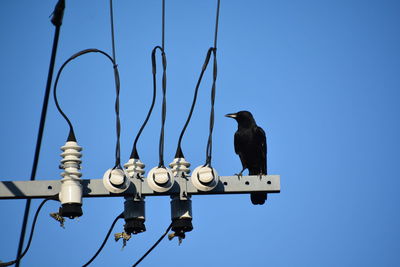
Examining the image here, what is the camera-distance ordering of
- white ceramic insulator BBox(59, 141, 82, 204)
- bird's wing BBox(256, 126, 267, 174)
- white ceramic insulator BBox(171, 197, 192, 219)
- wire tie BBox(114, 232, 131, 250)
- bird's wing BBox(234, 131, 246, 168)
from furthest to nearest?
bird's wing BBox(234, 131, 246, 168), bird's wing BBox(256, 126, 267, 174), wire tie BBox(114, 232, 131, 250), white ceramic insulator BBox(171, 197, 192, 219), white ceramic insulator BBox(59, 141, 82, 204)

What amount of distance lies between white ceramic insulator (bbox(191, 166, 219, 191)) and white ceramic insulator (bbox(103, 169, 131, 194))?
50cm

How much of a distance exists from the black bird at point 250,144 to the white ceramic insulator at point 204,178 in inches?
200

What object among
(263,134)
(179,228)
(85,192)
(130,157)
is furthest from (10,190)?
(263,134)

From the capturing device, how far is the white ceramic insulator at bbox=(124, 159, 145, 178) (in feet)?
17.8

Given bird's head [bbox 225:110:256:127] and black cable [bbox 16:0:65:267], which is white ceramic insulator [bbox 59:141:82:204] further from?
bird's head [bbox 225:110:256:127]

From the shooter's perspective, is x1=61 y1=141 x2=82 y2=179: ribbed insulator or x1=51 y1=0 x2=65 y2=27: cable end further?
x1=61 y1=141 x2=82 y2=179: ribbed insulator

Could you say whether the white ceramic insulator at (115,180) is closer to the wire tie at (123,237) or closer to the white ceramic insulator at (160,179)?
the white ceramic insulator at (160,179)

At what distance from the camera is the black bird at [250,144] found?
10.5 meters

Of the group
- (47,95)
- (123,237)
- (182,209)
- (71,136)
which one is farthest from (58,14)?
(123,237)

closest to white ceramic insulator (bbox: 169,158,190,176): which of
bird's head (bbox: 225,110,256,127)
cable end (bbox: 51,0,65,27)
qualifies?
cable end (bbox: 51,0,65,27)

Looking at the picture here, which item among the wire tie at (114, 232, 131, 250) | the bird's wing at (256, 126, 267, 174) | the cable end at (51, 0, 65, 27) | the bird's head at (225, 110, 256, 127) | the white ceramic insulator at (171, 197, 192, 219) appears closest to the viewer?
the cable end at (51, 0, 65, 27)

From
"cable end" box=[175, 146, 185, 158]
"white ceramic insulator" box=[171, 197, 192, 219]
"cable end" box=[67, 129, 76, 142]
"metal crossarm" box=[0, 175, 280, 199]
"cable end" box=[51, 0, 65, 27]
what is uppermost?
"cable end" box=[51, 0, 65, 27]

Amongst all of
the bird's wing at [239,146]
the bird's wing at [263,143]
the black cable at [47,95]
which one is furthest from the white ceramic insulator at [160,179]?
the bird's wing at [239,146]

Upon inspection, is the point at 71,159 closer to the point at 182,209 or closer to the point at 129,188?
the point at 129,188
